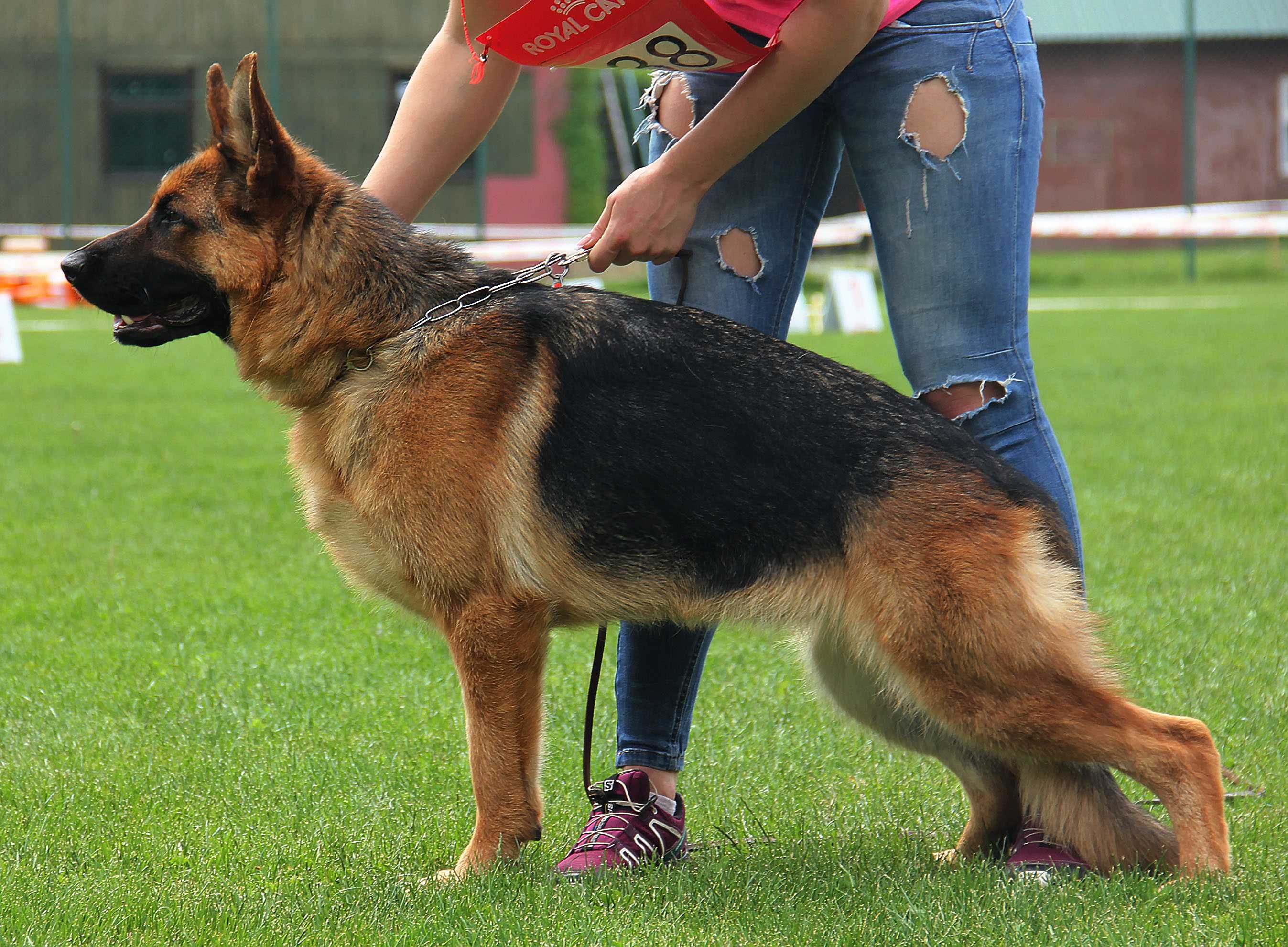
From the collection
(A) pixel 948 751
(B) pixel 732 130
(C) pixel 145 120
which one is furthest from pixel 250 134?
(C) pixel 145 120

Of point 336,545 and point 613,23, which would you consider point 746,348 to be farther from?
point 336,545

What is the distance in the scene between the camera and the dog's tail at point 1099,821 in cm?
292

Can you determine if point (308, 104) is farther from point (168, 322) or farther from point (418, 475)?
point (418, 475)

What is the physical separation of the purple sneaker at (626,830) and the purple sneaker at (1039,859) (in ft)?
2.57

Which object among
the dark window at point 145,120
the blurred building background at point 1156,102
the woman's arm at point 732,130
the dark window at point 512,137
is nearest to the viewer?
the woman's arm at point 732,130

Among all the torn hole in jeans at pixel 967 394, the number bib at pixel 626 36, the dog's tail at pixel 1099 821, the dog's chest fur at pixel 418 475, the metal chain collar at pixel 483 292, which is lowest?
the dog's tail at pixel 1099 821

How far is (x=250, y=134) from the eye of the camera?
9.93 feet

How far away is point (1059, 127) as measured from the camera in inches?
1198

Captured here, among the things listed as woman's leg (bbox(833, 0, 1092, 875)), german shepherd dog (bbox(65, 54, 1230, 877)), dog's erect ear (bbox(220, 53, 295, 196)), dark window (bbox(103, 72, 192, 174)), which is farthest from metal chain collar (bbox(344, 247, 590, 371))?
dark window (bbox(103, 72, 192, 174))

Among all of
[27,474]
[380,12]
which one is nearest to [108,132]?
[380,12]

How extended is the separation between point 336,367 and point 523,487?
21.5 inches

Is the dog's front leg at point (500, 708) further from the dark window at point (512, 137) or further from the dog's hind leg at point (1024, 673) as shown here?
the dark window at point (512, 137)

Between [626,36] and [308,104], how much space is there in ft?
78.9

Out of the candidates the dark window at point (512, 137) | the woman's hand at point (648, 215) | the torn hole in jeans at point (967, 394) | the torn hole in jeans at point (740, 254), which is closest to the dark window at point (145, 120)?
the dark window at point (512, 137)
